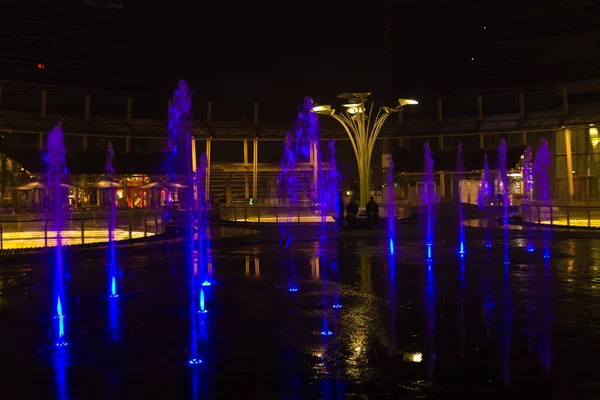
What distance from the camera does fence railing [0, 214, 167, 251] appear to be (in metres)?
19.2

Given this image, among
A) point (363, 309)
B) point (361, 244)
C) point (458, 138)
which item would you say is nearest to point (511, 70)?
point (458, 138)

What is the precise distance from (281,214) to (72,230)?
1294 cm

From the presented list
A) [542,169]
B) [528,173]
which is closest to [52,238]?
[528,173]

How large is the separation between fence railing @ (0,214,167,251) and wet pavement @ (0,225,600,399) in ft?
19.9

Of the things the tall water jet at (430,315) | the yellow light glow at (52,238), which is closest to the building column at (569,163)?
the yellow light glow at (52,238)

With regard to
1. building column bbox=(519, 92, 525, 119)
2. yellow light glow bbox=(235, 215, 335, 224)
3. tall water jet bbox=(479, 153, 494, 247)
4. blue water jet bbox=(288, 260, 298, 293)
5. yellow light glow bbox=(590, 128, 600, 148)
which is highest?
building column bbox=(519, 92, 525, 119)

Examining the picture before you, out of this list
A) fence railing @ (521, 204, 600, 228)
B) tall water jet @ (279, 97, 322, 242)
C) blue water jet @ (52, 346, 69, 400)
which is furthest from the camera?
tall water jet @ (279, 97, 322, 242)

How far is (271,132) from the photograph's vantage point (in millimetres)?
50250

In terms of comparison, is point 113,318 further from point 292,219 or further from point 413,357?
point 292,219

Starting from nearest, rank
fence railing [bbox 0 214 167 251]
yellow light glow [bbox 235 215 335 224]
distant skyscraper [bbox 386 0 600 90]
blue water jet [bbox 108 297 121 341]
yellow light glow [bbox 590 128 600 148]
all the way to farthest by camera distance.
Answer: blue water jet [bbox 108 297 121 341], fence railing [bbox 0 214 167 251], yellow light glow [bbox 235 215 335 224], yellow light glow [bbox 590 128 600 148], distant skyscraper [bbox 386 0 600 90]

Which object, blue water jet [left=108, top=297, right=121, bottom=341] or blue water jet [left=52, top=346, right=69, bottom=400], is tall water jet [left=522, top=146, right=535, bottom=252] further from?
blue water jet [left=52, top=346, right=69, bottom=400]

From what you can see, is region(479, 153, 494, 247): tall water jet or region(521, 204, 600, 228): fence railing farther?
region(479, 153, 494, 247): tall water jet

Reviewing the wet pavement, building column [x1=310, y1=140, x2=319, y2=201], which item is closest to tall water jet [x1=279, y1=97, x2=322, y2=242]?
building column [x1=310, y1=140, x2=319, y2=201]

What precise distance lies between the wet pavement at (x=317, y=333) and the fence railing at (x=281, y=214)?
18.3 meters
